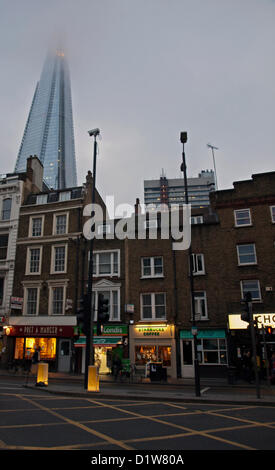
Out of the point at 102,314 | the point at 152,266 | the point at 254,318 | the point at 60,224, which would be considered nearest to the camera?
the point at 102,314

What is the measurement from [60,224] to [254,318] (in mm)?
18052

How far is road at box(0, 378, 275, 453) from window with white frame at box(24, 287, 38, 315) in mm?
16926

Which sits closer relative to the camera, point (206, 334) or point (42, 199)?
point (206, 334)

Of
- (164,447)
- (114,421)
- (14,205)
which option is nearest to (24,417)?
(114,421)

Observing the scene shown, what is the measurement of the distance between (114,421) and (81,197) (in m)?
24.0

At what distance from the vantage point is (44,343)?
2805cm

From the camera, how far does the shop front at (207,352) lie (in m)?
23.2

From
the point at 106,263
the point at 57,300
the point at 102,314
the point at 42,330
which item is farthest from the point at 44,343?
the point at 102,314

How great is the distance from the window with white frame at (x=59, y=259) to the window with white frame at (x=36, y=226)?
96.5 inches

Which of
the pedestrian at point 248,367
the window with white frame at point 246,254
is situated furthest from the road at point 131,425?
the window with white frame at point 246,254

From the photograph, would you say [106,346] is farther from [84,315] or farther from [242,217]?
[242,217]

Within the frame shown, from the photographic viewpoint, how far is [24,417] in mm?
9070

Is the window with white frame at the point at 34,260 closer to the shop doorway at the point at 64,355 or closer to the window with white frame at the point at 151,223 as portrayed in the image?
the shop doorway at the point at 64,355

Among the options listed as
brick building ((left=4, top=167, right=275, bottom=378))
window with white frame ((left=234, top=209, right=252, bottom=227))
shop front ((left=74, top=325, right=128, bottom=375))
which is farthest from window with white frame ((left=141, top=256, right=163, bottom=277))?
window with white frame ((left=234, top=209, right=252, bottom=227))
